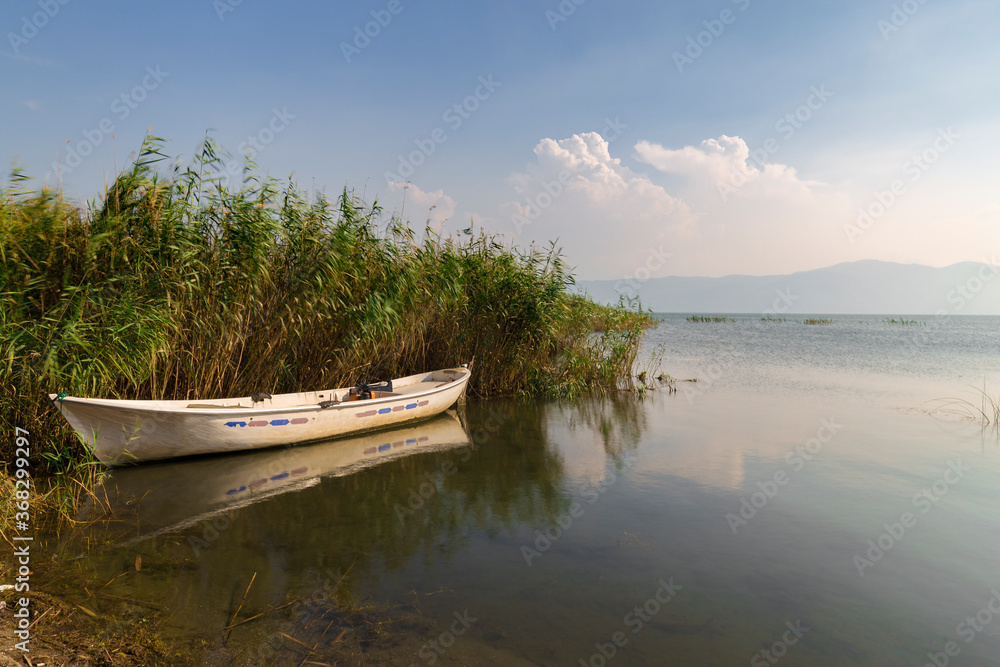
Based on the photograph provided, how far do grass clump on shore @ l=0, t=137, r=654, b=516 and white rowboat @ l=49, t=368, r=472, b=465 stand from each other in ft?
1.29

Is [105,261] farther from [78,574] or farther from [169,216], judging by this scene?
[78,574]

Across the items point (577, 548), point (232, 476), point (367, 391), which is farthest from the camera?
point (367, 391)

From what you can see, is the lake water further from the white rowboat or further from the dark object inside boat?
the dark object inside boat

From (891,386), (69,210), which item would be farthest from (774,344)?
(69,210)

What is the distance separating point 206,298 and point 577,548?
6.04 metres

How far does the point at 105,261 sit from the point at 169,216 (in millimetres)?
958

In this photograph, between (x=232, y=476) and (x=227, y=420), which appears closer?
(x=232, y=476)

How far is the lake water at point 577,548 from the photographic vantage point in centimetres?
359

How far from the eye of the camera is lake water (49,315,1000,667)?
3586 mm

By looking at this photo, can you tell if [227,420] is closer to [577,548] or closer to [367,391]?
[367,391]

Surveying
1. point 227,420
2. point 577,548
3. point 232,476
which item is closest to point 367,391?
point 227,420

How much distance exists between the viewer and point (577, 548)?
5.07 meters

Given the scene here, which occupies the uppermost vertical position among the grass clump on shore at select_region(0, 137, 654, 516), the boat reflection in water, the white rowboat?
the grass clump on shore at select_region(0, 137, 654, 516)

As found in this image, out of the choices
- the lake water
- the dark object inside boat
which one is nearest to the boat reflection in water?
the lake water
